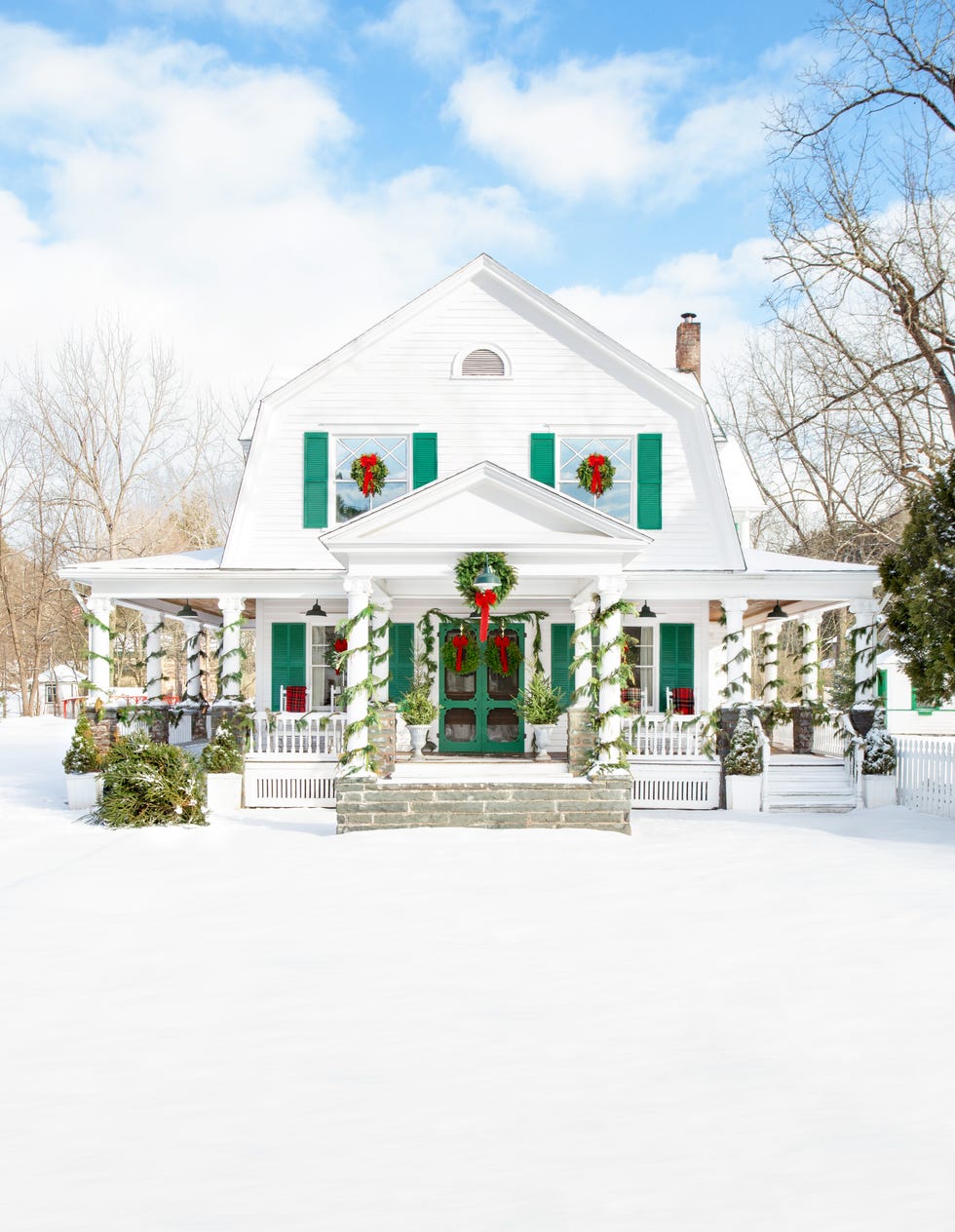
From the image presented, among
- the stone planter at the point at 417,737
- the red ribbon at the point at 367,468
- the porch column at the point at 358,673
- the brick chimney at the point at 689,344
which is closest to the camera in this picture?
the porch column at the point at 358,673

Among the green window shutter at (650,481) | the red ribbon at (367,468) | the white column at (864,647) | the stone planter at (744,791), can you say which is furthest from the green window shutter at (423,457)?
the white column at (864,647)

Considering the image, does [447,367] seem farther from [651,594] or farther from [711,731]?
[711,731]

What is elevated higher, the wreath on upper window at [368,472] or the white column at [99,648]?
the wreath on upper window at [368,472]

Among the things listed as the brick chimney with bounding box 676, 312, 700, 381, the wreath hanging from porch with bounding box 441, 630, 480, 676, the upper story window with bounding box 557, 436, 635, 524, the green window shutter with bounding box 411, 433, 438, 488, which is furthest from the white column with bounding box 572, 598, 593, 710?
the brick chimney with bounding box 676, 312, 700, 381

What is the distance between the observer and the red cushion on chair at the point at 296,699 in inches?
583

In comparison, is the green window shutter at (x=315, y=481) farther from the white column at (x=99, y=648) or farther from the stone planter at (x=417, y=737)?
Result: the stone planter at (x=417, y=737)

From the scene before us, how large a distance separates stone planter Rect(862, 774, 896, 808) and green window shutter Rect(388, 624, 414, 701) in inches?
284

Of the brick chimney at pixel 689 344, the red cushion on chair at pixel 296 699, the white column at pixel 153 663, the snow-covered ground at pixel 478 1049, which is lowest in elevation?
the snow-covered ground at pixel 478 1049

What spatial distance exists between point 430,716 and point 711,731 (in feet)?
14.4

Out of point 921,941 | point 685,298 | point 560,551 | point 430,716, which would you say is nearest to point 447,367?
point 560,551

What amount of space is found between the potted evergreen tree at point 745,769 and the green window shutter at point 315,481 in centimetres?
726

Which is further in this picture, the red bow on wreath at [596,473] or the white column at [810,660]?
the white column at [810,660]

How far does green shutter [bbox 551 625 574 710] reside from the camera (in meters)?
14.7

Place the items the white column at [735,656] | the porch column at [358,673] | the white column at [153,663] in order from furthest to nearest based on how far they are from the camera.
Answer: the white column at [153,663] → the white column at [735,656] → the porch column at [358,673]
